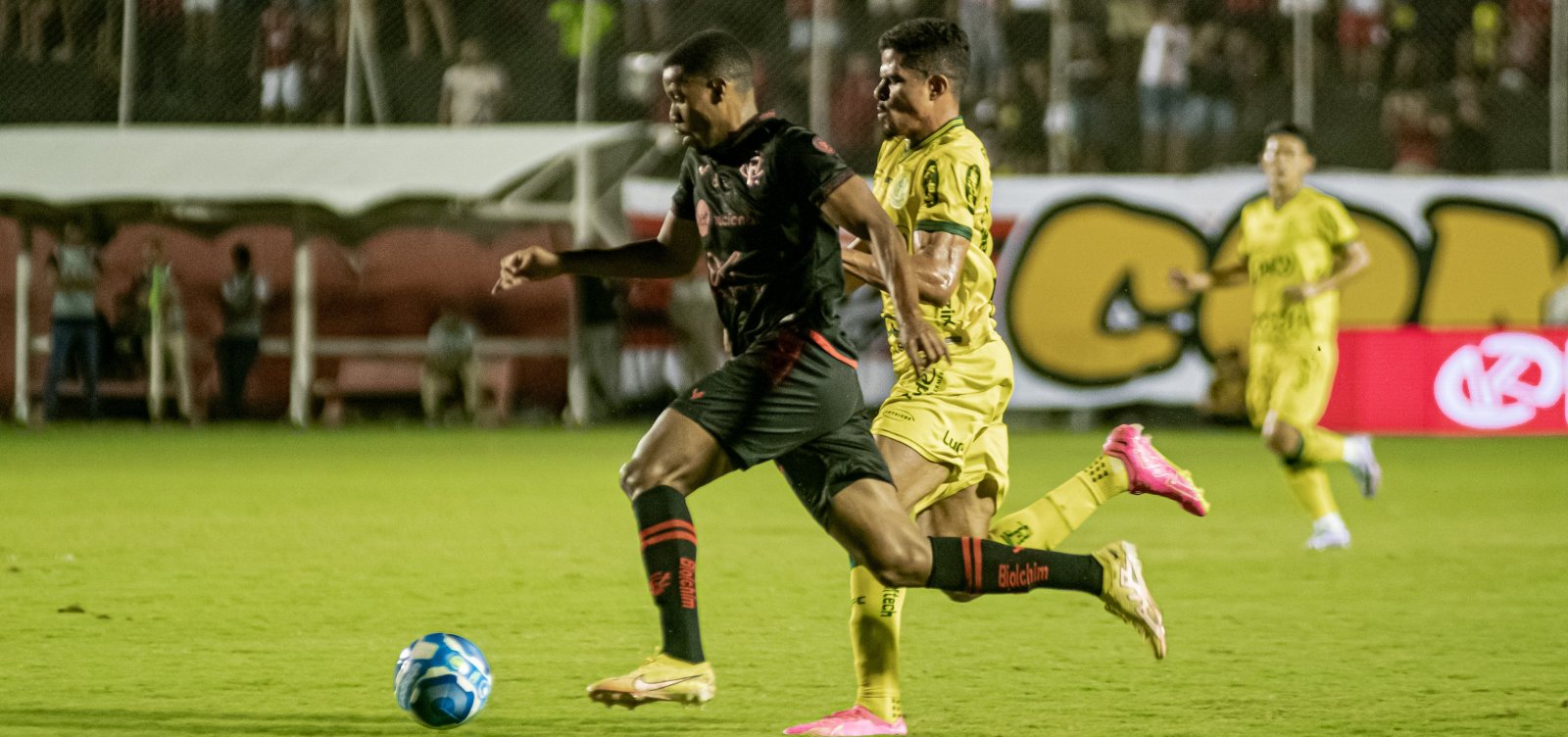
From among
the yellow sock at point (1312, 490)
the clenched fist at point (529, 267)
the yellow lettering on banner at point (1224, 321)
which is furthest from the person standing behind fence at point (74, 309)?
the clenched fist at point (529, 267)

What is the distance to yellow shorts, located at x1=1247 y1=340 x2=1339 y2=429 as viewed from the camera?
38.8ft

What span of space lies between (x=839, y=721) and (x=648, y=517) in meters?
0.88

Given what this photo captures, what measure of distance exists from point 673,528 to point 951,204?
4.28ft

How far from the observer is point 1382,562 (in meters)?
10.8

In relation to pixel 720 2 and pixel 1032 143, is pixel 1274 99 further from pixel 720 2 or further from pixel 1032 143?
pixel 720 2

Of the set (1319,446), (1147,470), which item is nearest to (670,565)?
(1147,470)

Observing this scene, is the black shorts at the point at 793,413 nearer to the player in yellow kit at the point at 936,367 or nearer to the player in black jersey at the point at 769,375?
the player in black jersey at the point at 769,375

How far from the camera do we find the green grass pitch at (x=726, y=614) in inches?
256

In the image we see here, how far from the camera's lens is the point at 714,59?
234 inches

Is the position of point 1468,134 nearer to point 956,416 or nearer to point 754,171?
point 956,416

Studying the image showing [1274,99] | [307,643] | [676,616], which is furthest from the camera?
[1274,99]

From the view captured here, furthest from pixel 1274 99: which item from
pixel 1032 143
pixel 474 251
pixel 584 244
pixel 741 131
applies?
pixel 741 131

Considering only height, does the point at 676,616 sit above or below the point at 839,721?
above

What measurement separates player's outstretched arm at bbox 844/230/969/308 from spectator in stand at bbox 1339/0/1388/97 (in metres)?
17.3
